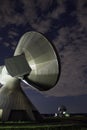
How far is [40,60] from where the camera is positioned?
48656 mm

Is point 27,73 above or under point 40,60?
under

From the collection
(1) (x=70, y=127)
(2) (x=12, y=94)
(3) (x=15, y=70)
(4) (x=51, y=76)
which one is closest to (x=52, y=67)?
(4) (x=51, y=76)

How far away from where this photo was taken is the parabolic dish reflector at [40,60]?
4691 centimetres

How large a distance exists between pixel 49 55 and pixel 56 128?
16561 mm

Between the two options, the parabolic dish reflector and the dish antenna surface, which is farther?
the dish antenna surface

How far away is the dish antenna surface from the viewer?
1866 inches

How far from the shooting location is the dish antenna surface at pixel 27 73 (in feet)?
156

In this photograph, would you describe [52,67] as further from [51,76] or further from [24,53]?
[24,53]

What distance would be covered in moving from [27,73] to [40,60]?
3162 millimetres

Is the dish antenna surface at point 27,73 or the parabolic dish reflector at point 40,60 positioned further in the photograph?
the dish antenna surface at point 27,73

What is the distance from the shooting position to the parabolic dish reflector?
4691 centimetres

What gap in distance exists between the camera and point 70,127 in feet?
111

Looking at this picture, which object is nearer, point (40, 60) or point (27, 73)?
point (27, 73)

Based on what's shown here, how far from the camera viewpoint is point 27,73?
48.2 m
